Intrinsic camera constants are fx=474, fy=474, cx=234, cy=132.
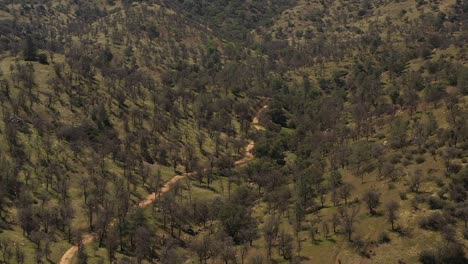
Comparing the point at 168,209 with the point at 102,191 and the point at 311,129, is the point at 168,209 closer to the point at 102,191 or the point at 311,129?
the point at 102,191

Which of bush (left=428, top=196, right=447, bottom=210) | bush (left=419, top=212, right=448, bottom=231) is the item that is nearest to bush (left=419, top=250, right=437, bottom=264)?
bush (left=419, top=212, right=448, bottom=231)

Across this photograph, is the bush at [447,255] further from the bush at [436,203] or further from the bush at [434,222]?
the bush at [436,203]

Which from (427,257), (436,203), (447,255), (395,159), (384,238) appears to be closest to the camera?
(447,255)

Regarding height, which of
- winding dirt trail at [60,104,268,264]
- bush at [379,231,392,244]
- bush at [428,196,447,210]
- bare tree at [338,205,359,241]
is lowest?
winding dirt trail at [60,104,268,264]

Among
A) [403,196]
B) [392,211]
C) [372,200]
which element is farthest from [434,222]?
[372,200]

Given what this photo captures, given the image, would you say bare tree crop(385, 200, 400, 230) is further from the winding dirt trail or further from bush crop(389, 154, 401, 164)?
the winding dirt trail

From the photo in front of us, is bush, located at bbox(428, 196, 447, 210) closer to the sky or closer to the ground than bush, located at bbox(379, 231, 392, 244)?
closer to the sky

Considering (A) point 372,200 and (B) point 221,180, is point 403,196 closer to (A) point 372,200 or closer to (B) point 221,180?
(A) point 372,200

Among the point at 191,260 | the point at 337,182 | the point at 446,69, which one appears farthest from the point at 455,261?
the point at 446,69

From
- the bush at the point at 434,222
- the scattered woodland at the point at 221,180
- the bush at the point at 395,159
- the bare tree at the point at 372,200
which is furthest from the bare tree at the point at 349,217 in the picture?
the bush at the point at 395,159

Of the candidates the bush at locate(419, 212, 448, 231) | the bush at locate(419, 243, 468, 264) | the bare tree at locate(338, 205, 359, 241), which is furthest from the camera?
the bare tree at locate(338, 205, 359, 241)

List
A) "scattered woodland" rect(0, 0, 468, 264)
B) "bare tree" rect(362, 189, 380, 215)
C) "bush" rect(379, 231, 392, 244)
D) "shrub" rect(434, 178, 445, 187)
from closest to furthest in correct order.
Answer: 1. "bush" rect(379, 231, 392, 244)
2. "scattered woodland" rect(0, 0, 468, 264)
3. "shrub" rect(434, 178, 445, 187)
4. "bare tree" rect(362, 189, 380, 215)
